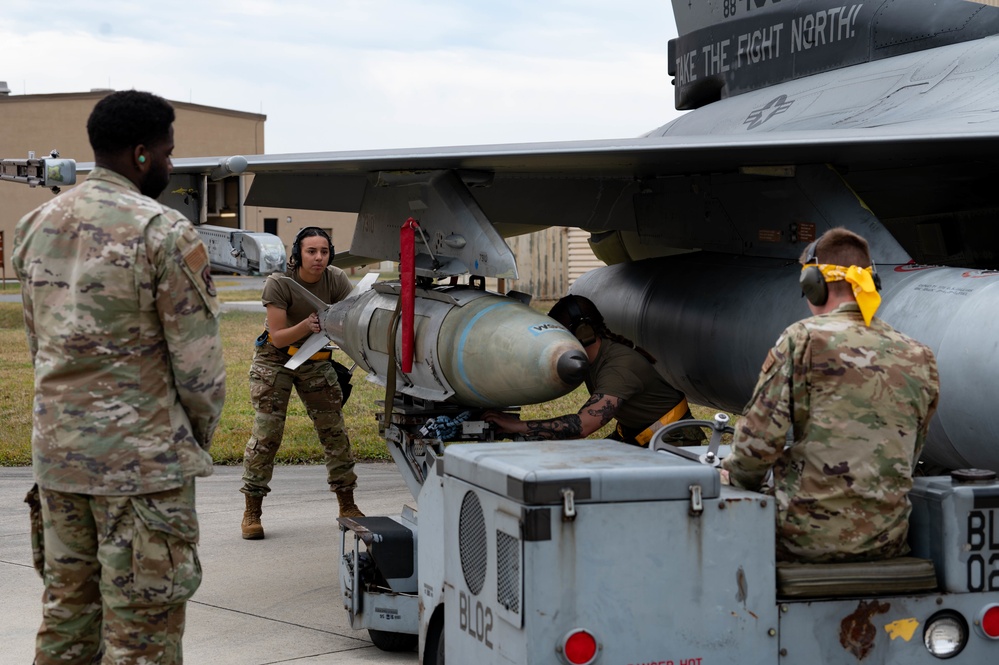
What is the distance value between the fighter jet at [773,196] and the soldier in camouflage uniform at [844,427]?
100cm

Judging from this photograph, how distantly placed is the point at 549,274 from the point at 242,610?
25.3 metres

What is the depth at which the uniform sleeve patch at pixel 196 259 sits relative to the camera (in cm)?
364

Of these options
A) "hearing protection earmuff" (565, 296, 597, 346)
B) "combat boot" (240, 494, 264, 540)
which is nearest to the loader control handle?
"hearing protection earmuff" (565, 296, 597, 346)

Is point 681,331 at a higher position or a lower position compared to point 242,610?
higher

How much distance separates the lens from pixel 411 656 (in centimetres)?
550

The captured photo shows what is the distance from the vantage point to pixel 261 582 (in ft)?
22.0

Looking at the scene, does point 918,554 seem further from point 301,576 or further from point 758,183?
point 301,576

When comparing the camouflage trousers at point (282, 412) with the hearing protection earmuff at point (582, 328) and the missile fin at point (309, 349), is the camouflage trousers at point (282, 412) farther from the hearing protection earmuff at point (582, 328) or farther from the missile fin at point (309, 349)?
the hearing protection earmuff at point (582, 328)

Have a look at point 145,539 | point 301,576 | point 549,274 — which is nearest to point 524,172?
point 301,576

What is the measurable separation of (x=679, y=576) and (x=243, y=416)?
10.1 metres

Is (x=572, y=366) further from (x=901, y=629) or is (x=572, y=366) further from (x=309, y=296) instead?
(x=309, y=296)

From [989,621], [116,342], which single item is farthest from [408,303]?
[989,621]

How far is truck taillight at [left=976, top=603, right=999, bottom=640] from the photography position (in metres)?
3.65

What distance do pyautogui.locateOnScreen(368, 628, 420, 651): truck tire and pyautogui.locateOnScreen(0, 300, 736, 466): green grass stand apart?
9.33 feet
